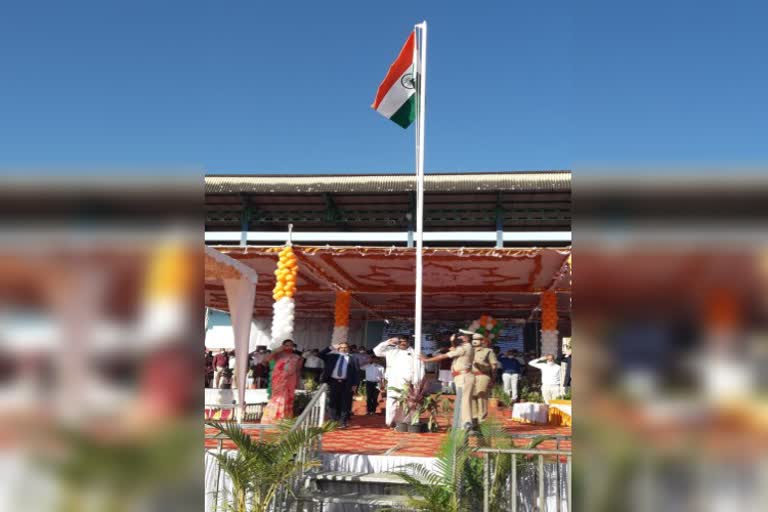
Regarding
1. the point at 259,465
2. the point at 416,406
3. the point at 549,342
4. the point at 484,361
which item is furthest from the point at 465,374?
the point at 549,342

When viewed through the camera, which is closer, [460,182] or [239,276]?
[239,276]

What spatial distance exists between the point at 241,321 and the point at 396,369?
2.14 metres

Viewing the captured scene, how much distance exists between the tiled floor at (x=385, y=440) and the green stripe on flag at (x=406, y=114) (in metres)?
4.51

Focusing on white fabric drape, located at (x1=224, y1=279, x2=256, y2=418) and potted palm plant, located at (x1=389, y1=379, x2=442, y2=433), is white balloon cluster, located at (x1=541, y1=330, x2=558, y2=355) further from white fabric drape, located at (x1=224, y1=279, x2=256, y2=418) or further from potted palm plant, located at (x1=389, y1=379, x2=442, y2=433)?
white fabric drape, located at (x1=224, y1=279, x2=256, y2=418)

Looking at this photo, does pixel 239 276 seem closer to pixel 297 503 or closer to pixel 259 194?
pixel 297 503

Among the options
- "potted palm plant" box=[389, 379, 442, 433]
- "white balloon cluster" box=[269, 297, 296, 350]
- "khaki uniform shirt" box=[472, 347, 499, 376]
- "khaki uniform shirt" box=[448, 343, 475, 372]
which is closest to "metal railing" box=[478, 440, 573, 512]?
"khaki uniform shirt" box=[448, 343, 475, 372]

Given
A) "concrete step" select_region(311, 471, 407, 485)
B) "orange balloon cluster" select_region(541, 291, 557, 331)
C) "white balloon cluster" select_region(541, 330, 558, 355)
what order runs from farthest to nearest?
"orange balloon cluster" select_region(541, 291, 557, 331) < "white balloon cluster" select_region(541, 330, 558, 355) < "concrete step" select_region(311, 471, 407, 485)

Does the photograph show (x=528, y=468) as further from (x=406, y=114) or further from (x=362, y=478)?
(x=406, y=114)

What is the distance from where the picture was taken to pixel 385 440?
6.63 m

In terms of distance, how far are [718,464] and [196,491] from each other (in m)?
0.45

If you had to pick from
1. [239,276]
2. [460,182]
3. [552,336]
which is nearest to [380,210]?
[460,182]

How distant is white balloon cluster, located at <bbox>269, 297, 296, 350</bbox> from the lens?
32.2 ft

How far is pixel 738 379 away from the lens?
0.48 metres

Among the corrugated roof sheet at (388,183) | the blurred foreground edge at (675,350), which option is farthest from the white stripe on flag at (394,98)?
the blurred foreground edge at (675,350)
